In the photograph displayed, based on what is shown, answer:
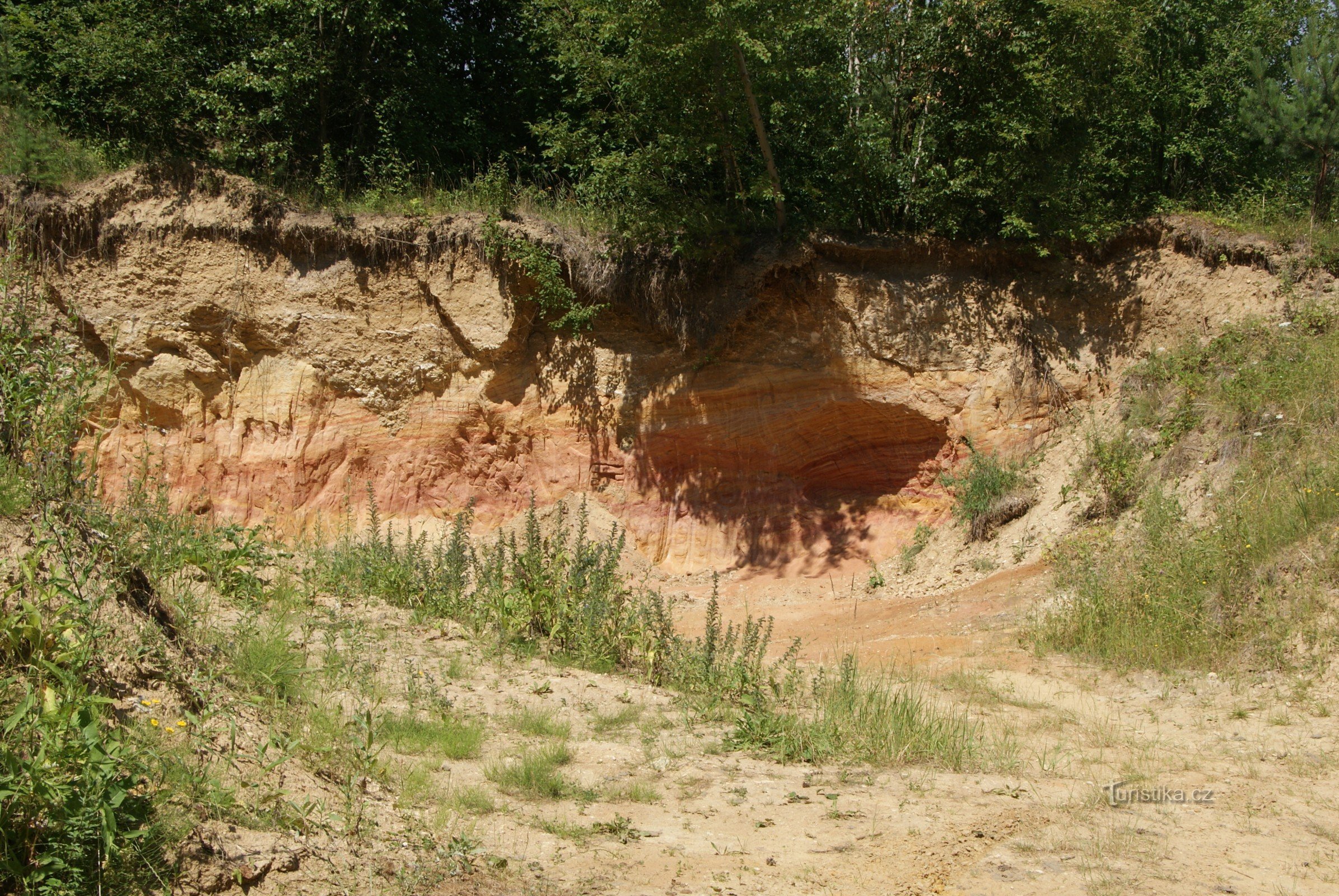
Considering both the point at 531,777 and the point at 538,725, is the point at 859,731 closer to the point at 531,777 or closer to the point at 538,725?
the point at 538,725

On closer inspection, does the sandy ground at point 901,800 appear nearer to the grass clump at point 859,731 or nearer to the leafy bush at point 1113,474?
the grass clump at point 859,731

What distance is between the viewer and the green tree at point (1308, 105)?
11.3m

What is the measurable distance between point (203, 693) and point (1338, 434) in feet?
30.8

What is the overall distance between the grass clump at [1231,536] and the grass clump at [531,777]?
4.89 m

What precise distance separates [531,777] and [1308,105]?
12.0 metres

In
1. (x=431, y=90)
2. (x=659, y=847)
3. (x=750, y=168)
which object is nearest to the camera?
(x=659, y=847)

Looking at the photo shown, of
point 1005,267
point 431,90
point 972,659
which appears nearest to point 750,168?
point 1005,267

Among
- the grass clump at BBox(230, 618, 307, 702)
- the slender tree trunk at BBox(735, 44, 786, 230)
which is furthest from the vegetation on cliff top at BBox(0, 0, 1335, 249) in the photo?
the grass clump at BBox(230, 618, 307, 702)

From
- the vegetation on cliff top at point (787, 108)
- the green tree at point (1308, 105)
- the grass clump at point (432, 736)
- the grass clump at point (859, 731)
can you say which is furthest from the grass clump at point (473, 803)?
the green tree at point (1308, 105)

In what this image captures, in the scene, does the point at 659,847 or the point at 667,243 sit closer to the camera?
the point at 659,847

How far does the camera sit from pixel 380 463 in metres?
12.1

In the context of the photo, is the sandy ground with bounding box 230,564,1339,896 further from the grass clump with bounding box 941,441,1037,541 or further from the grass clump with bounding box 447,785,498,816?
the grass clump with bounding box 941,441,1037,541

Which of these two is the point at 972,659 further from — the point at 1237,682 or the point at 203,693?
the point at 203,693

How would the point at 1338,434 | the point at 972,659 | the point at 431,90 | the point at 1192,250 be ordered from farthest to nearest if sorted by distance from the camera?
the point at 431,90 < the point at 1192,250 < the point at 1338,434 < the point at 972,659
